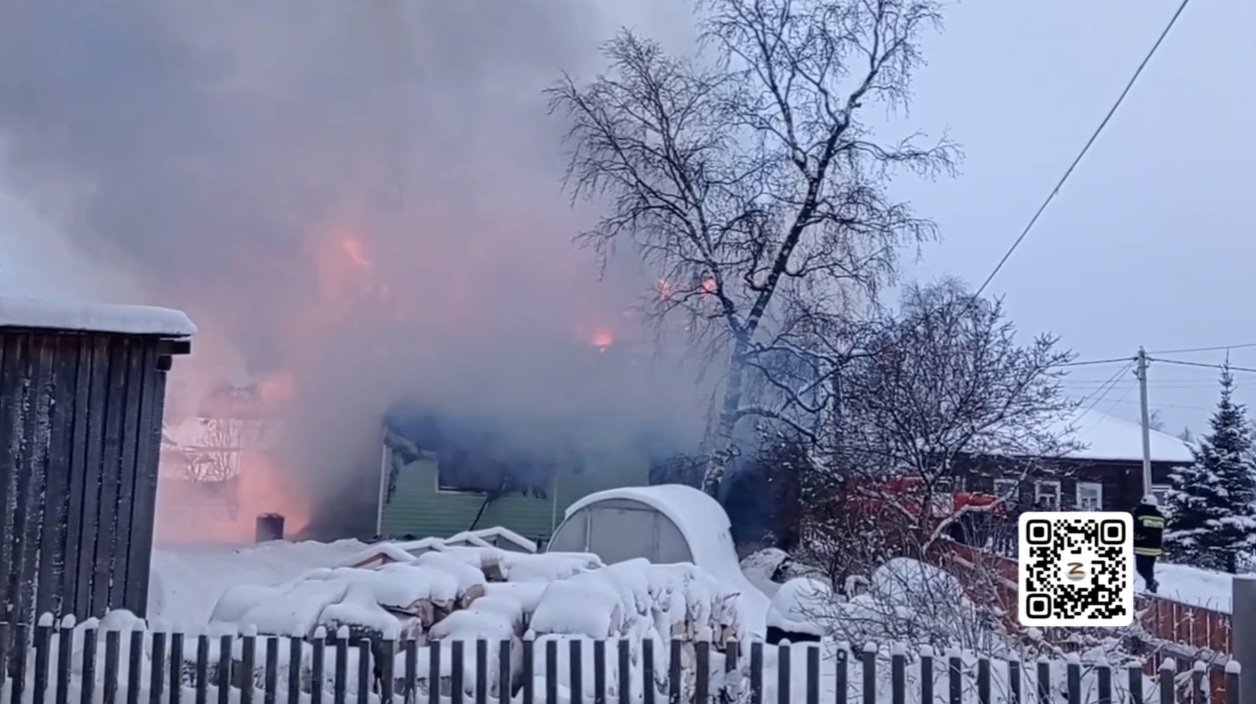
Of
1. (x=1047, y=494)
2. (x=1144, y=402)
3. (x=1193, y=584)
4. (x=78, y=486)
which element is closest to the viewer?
(x=78, y=486)

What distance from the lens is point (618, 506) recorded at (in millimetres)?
12555

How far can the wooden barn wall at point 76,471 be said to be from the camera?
5.88 meters

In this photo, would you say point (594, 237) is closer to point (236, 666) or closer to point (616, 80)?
point (616, 80)

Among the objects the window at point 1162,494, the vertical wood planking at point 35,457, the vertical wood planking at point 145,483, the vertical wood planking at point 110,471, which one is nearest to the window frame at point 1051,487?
the window at point 1162,494

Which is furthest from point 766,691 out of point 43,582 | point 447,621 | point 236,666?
point 43,582

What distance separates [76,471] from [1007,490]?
9521 mm

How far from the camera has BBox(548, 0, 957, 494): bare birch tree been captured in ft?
Answer: 52.2

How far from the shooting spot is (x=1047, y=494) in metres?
13.0

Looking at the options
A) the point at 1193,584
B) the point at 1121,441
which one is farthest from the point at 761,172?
the point at 1121,441

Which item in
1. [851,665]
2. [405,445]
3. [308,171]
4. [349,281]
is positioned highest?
[308,171]

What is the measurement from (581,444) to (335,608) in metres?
13.0

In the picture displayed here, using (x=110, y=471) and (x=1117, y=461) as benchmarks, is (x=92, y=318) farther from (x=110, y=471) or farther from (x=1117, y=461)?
(x=1117, y=461)

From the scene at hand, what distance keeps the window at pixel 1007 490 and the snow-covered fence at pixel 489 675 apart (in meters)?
6.13

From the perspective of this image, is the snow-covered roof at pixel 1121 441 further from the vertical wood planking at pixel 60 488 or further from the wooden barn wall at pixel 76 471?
the vertical wood planking at pixel 60 488
